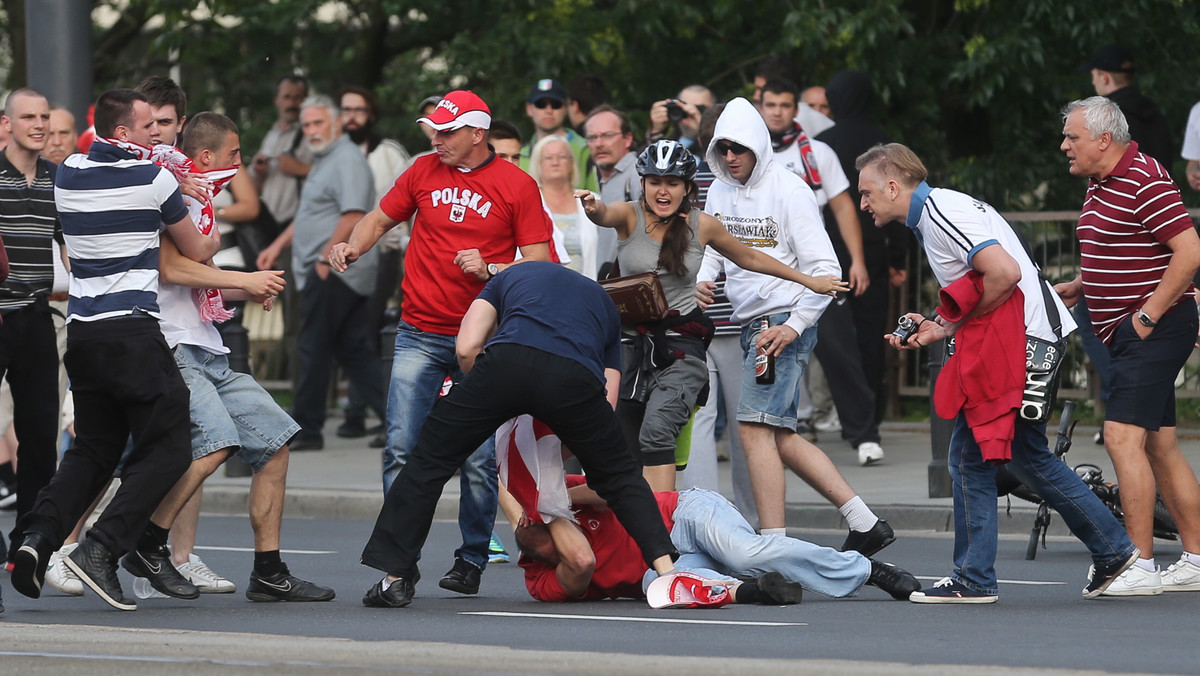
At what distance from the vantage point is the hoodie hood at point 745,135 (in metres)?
8.57

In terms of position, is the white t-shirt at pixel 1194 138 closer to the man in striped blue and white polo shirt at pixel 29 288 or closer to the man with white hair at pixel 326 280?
the man with white hair at pixel 326 280

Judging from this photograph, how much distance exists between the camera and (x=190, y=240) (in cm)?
745

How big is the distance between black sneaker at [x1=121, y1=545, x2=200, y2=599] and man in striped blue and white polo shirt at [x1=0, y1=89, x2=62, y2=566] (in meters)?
1.09

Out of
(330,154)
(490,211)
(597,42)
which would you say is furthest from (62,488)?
(597,42)

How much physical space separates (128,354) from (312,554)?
270 cm

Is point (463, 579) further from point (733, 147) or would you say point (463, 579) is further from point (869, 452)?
point (869, 452)

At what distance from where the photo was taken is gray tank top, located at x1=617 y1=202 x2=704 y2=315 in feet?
27.3

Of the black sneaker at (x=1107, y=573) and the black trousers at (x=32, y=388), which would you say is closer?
the black sneaker at (x=1107, y=573)

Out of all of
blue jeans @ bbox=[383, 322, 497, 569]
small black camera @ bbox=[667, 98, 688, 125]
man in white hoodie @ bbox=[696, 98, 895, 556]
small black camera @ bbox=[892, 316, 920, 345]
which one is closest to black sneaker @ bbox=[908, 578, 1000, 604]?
man in white hoodie @ bbox=[696, 98, 895, 556]

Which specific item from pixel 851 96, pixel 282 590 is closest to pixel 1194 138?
pixel 851 96

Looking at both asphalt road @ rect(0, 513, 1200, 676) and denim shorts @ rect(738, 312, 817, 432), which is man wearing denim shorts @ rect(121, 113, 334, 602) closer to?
asphalt road @ rect(0, 513, 1200, 676)

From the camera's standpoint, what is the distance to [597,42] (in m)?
15.2

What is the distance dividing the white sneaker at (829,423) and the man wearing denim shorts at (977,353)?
631 centimetres

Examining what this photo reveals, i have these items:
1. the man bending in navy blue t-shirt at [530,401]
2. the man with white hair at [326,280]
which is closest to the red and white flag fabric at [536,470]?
the man bending in navy blue t-shirt at [530,401]
